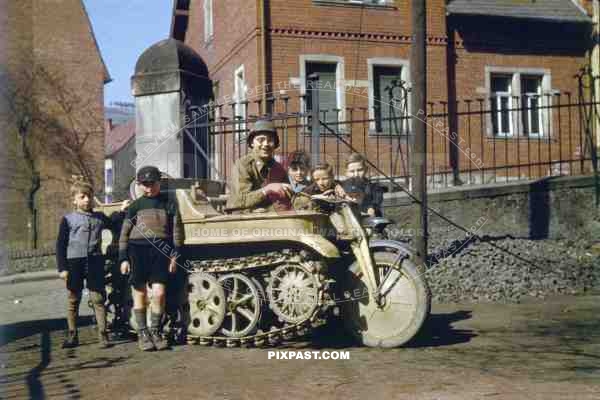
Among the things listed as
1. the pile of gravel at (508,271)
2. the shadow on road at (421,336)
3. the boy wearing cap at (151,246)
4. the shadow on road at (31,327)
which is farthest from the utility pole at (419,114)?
the shadow on road at (31,327)

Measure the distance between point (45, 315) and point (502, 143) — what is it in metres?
12.3

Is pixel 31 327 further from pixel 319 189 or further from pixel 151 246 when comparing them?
pixel 319 189

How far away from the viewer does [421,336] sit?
21.4ft

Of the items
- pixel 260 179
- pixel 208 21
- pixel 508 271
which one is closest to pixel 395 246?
pixel 260 179

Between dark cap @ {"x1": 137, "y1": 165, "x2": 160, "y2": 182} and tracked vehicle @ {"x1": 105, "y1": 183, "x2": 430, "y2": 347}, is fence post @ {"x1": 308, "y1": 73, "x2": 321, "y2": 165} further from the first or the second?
dark cap @ {"x1": 137, "y1": 165, "x2": 160, "y2": 182}

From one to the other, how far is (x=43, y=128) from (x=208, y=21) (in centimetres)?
760

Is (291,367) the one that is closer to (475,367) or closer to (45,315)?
(475,367)

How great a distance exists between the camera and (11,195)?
78.4ft

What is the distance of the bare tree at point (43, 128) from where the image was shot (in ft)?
78.5

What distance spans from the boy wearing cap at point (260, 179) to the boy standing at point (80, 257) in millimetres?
1504

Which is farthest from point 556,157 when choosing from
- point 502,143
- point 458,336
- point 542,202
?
point 458,336

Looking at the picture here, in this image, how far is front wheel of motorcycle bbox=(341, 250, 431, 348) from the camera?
593cm

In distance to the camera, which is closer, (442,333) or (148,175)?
(148,175)
